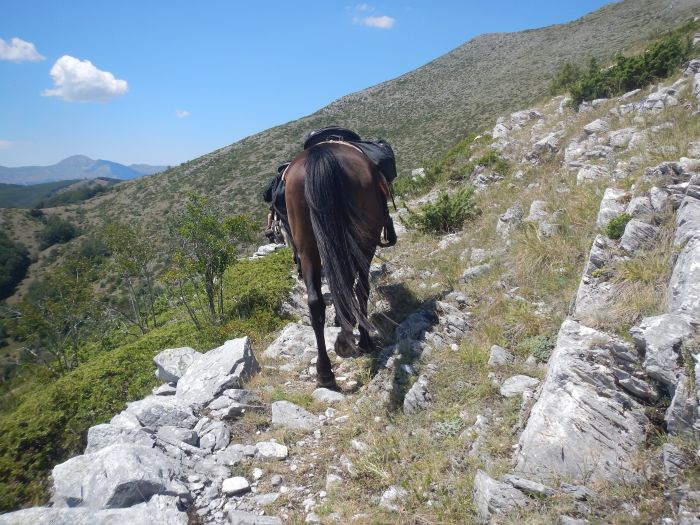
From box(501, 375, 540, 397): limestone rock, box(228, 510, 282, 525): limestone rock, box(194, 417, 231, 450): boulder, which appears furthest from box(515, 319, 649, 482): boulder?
box(194, 417, 231, 450): boulder

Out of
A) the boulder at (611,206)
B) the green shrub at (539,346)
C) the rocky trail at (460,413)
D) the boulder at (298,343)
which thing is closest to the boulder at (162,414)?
the rocky trail at (460,413)

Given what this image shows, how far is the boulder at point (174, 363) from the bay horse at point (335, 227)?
1.72m

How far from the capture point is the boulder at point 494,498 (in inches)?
75.4

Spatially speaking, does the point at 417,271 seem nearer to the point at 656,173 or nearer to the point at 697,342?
the point at 656,173

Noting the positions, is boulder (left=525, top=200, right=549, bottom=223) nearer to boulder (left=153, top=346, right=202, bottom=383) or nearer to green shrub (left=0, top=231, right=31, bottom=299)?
boulder (left=153, top=346, right=202, bottom=383)

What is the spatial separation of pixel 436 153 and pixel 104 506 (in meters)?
29.9

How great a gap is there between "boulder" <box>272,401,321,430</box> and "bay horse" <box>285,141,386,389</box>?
48 cm

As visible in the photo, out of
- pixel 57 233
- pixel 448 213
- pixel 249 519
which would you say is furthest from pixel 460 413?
pixel 57 233

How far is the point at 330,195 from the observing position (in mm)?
3656

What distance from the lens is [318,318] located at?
3975 millimetres

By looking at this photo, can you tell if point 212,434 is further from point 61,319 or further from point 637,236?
point 61,319

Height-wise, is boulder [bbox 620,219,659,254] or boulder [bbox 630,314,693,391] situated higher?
boulder [bbox 620,219,659,254]

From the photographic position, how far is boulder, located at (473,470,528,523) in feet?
6.28

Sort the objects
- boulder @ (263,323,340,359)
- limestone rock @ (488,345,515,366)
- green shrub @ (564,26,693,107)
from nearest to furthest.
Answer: limestone rock @ (488,345,515,366)
boulder @ (263,323,340,359)
green shrub @ (564,26,693,107)
